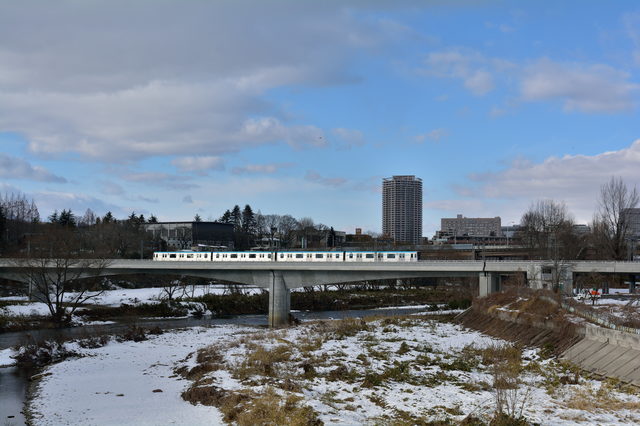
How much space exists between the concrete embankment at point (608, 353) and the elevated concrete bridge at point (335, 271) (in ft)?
81.8

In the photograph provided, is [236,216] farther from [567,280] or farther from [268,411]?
[268,411]

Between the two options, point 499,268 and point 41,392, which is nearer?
point 41,392

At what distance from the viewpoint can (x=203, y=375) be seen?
28.8 meters

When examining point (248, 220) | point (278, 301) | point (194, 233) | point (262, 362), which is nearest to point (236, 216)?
point (248, 220)

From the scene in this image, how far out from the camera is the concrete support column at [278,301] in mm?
64688

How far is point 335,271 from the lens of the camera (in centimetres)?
6544

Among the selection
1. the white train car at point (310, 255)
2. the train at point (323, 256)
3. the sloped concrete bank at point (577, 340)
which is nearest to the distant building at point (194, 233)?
the train at point (323, 256)

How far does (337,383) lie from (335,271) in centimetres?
3943

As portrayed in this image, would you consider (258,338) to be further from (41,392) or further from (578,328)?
(578,328)

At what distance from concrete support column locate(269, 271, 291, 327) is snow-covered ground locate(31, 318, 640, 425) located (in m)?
24.1

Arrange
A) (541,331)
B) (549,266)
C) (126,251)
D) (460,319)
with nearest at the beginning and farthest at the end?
(541,331)
(460,319)
(549,266)
(126,251)

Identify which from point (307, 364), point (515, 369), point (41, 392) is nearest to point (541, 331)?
point (515, 369)

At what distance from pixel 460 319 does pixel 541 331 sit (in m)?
14.6

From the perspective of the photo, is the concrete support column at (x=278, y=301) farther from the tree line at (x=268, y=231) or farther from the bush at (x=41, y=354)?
the tree line at (x=268, y=231)
